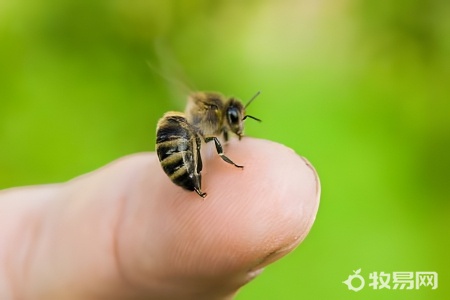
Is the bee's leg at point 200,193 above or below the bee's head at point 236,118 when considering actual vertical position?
below

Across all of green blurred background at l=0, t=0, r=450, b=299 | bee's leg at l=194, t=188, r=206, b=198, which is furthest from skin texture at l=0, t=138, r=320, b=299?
green blurred background at l=0, t=0, r=450, b=299

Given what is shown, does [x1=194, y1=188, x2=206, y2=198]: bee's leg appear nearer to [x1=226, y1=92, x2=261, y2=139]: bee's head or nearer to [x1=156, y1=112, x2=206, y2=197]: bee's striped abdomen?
[x1=156, y1=112, x2=206, y2=197]: bee's striped abdomen

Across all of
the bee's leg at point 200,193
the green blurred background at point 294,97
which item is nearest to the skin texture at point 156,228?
the bee's leg at point 200,193

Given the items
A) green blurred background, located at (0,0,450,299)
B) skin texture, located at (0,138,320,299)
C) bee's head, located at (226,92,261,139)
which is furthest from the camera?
green blurred background, located at (0,0,450,299)

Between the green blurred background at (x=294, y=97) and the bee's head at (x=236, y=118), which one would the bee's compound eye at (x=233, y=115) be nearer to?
the bee's head at (x=236, y=118)

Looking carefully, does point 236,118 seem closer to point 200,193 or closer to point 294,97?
point 200,193

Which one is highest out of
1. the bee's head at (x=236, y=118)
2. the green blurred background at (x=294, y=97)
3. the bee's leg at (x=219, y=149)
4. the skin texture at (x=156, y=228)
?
the green blurred background at (x=294, y=97)
